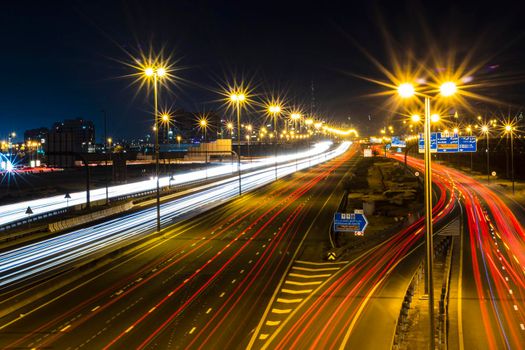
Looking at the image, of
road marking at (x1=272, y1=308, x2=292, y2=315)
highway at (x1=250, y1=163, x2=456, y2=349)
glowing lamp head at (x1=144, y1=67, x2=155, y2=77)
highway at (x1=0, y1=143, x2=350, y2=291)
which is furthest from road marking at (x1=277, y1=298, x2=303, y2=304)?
glowing lamp head at (x1=144, y1=67, x2=155, y2=77)

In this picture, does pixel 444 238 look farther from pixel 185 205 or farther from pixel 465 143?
pixel 185 205

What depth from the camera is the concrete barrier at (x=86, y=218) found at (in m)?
41.7

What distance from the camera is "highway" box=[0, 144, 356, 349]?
60.7 feet

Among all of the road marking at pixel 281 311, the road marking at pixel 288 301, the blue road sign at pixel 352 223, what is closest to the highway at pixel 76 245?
the road marking at pixel 288 301

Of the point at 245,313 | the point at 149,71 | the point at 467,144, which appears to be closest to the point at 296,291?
the point at 245,313

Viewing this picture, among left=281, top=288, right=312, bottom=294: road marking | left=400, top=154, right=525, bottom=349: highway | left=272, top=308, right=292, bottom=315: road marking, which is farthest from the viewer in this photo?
left=281, top=288, right=312, bottom=294: road marking

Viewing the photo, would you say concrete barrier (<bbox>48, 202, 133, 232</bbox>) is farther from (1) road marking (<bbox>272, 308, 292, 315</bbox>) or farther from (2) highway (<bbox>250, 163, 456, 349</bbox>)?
(1) road marking (<bbox>272, 308, 292, 315</bbox>)

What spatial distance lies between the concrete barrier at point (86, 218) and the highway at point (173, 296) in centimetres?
909

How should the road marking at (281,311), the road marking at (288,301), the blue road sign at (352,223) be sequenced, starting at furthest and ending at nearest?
the blue road sign at (352,223), the road marking at (288,301), the road marking at (281,311)

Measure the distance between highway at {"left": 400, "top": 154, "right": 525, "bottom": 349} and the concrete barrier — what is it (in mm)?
30801

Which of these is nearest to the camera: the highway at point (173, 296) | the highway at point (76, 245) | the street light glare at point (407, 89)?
the street light glare at point (407, 89)

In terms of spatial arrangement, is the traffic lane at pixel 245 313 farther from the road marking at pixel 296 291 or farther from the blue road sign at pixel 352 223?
the blue road sign at pixel 352 223

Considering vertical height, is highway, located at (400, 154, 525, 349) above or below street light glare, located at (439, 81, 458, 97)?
below

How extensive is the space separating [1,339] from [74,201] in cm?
A: 4581
